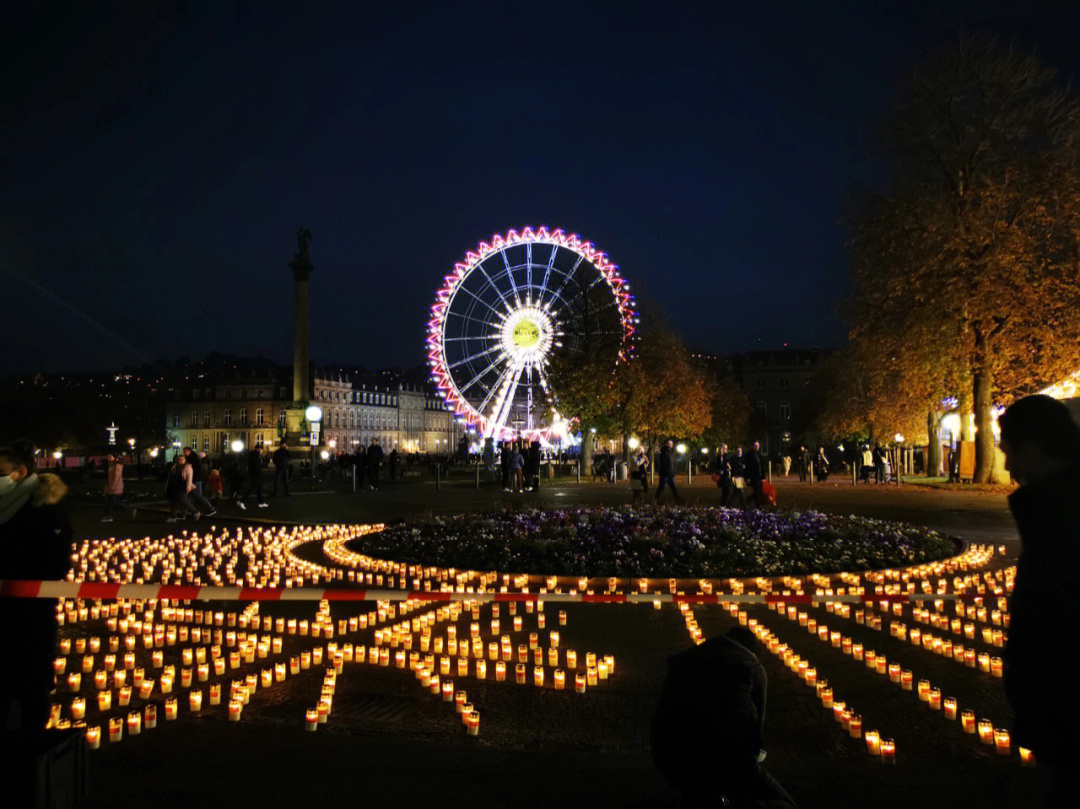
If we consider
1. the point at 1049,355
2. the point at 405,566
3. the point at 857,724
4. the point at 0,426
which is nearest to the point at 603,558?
the point at 405,566

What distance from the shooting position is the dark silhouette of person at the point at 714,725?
12.6ft

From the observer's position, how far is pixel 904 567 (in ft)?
40.1

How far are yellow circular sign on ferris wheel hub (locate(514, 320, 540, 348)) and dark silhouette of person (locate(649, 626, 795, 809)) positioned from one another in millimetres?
33497

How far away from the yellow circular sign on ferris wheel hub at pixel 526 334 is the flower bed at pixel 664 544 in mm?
22736

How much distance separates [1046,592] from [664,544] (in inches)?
354

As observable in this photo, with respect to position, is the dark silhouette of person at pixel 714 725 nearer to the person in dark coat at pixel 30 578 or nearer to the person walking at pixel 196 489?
the person in dark coat at pixel 30 578

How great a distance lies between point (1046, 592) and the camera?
2.97 meters

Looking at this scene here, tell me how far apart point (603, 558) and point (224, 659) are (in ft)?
17.5

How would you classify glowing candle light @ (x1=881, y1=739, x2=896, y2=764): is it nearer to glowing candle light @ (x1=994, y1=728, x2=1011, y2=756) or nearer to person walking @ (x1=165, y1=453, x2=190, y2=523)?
glowing candle light @ (x1=994, y1=728, x2=1011, y2=756)

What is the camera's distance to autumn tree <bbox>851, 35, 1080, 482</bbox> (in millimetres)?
29672

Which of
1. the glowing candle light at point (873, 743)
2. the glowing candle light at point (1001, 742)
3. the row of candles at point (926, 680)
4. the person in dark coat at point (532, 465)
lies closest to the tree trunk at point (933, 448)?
the person in dark coat at point (532, 465)

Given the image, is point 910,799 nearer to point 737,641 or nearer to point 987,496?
point 737,641

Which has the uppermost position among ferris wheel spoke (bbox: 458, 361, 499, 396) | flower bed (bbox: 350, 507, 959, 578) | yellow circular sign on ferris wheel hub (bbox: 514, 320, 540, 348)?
yellow circular sign on ferris wheel hub (bbox: 514, 320, 540, 348)

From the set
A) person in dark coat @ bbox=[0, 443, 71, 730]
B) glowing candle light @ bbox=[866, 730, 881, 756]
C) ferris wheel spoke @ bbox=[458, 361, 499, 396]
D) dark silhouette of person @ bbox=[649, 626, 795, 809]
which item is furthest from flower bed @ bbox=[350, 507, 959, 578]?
ferris wheel spoke @ bbox=[458, 361, 499, 396]
